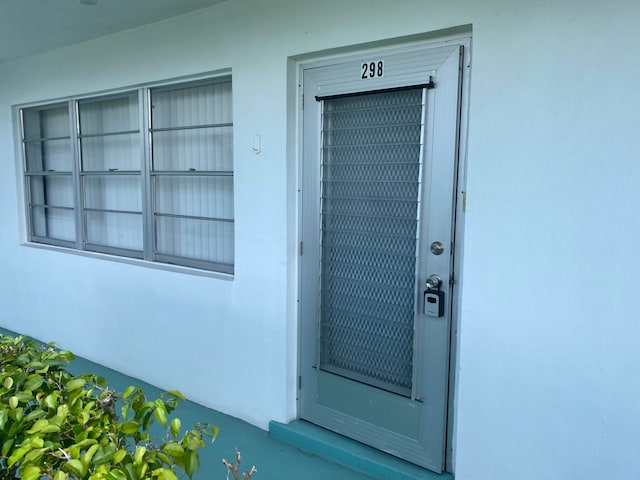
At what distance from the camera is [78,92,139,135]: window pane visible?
3.84 meters

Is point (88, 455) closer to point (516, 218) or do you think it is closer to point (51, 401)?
point (51, 401)

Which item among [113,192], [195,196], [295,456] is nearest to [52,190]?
[113,192]

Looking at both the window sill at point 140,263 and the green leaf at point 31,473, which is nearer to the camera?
the green leaf at point 31,473

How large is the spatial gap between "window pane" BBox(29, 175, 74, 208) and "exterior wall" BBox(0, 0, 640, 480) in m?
2.24

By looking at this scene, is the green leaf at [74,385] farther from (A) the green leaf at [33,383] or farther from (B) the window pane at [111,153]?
(B) the window pane at [111,153]

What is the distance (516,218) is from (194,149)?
7.51ft

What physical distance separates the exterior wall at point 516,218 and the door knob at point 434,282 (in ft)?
0.58

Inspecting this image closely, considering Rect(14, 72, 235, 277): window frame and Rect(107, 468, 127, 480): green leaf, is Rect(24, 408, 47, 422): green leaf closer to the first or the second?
Rect(107, 468, 127, 480): green leaf

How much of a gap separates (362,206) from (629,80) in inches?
50.1

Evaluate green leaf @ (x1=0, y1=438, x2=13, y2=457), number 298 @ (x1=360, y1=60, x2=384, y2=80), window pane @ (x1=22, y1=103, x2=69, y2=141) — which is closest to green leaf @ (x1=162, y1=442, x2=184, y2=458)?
green leaf @ (x1=0, y1=438, x2=13, y2=457)

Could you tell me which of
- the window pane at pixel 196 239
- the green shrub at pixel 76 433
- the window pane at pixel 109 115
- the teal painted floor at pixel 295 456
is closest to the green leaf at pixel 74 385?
the green shrub at pixel 76 433

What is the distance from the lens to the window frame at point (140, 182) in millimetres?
3299

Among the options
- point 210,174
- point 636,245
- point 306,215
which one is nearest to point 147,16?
point 210,174

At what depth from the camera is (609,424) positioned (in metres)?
1.86
